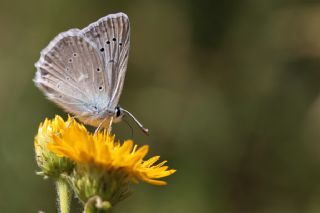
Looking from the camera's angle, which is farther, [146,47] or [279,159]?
[146,47]

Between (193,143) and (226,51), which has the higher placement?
(226,51)

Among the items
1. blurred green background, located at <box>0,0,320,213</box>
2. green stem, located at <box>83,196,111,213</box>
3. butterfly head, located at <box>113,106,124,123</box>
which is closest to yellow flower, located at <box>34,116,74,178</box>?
butterfly head, located at <box>113,106,124,123</box>

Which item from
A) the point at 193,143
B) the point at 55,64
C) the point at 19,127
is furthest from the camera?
the point at 193,143

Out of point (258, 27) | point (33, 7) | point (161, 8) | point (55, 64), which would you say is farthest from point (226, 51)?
point (55, 64)

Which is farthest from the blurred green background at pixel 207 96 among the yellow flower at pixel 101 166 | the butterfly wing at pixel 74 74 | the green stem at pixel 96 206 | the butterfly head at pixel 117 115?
the green stem at pixel 96 206

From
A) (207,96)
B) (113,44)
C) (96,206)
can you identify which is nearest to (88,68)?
(113,44)

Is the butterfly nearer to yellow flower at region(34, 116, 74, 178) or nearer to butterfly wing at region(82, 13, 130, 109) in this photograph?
butterfly wing at region(82, 13, 130, 109)

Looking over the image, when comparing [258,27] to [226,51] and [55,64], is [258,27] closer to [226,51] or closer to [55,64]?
[226,51]
